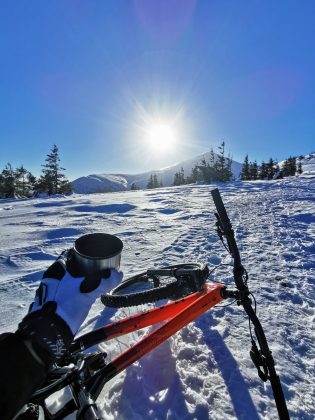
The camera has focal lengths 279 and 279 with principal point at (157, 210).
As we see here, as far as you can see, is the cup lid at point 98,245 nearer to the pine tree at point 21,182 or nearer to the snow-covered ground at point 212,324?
the snow-covered ground at point 212,324

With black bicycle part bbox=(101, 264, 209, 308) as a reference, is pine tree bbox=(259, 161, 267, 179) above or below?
above

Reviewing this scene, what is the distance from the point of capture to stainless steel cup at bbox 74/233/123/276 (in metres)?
1.76

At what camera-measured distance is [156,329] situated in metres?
2.41

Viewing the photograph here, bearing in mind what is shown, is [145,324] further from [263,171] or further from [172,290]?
[263,171]

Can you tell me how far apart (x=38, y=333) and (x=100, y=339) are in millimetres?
1185

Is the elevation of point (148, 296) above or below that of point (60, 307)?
below

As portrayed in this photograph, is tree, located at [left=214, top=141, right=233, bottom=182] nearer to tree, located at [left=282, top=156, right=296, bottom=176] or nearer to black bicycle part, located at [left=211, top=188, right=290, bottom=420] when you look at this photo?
tree, located at [left=282, top=156, right=296, bottom=176]

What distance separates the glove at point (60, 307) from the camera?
4.76ft

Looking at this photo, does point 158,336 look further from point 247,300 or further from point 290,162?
point 290,162

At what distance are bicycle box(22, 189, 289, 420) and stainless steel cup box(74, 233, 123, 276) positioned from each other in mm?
747

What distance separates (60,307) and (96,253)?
42cm

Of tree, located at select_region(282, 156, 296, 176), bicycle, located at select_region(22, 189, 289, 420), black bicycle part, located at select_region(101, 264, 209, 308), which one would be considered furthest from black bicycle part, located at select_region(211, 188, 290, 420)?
tree, located at select_region(282, 156, 296, 176)

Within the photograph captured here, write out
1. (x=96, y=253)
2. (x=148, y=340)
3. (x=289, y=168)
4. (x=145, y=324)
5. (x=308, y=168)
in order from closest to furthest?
(x=96, y=253), (x=148, y=340), (x=145, y=324), (x=289, y=168), (x=308, y=168)

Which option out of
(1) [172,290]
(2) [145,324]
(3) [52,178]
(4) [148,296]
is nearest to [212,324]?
(1) [172,290]
